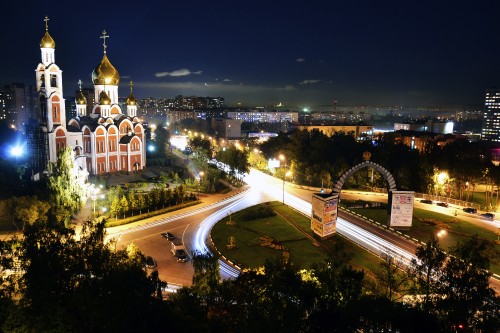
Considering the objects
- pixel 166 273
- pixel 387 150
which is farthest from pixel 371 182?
pixel 166 273

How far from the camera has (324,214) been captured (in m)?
27.8

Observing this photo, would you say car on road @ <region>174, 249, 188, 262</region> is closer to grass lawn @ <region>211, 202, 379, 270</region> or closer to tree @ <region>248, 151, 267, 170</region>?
grass lawn @ <region>211, 202, 379, 270</region>

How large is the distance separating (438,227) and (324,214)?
1017cm

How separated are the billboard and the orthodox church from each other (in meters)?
26.9

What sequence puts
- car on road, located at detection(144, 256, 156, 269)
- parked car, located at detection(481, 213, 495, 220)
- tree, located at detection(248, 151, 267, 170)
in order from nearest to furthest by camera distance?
1. car on road, located at detection(144, 256, 156, 269)
2. parked car, located at detection(481, 213, 495, 220)
3. tree, located at detection(248, 151, 267, 170)

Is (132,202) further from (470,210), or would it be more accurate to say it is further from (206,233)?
(470,210)

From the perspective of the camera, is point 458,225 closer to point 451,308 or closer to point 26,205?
point 451,308

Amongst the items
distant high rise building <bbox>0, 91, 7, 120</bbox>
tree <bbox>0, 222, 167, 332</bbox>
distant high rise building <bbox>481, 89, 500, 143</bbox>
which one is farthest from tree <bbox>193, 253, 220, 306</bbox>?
distant high rise building <bbox>481, 89, 500, 143</bbox>

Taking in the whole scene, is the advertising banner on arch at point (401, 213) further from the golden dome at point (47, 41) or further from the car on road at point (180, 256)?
the golden dome at point (47, 41)

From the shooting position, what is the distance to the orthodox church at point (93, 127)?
40781 mm

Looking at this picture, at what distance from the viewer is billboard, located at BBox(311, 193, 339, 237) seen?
27.9 m

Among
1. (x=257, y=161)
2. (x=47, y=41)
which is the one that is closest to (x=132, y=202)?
(x=47, y=41)

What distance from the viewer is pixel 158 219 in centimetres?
3241

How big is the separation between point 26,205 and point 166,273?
39.4 feet
